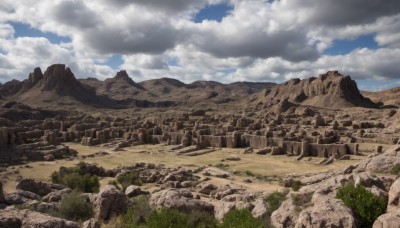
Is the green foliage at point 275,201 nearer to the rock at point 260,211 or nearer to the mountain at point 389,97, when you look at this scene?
the rock at point 260,211

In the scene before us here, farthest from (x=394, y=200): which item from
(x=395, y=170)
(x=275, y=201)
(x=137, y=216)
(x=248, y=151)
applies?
(x=248, y=151)

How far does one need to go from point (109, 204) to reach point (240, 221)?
25.0 feet

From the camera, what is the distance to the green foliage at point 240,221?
14.9 meters

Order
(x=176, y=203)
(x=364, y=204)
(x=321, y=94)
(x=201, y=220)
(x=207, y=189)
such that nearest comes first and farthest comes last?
(x=364, y=204) → (x=201, y=220) → (x=176, y=203) → (x=207, y=189) → (x=321, y=94)

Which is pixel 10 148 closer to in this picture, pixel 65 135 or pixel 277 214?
pixel 65 135

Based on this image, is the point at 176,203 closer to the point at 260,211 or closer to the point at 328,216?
the point at 260,211

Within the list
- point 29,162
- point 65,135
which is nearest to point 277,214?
point 29,162

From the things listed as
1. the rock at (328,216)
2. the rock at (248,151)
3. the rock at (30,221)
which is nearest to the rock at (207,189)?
the rock at (328,216)

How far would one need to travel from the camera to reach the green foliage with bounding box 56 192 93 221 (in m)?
20.2

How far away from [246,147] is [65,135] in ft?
131

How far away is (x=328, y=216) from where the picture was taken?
46.5 feet

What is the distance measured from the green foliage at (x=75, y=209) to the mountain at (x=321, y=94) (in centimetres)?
11447

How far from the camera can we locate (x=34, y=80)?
18138 cm

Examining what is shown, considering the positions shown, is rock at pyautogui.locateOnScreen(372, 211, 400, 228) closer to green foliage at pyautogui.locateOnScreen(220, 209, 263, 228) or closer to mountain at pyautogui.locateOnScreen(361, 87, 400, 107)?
green foliage at pyautogui.locateOnScreen(220, 209, 263, 228)
